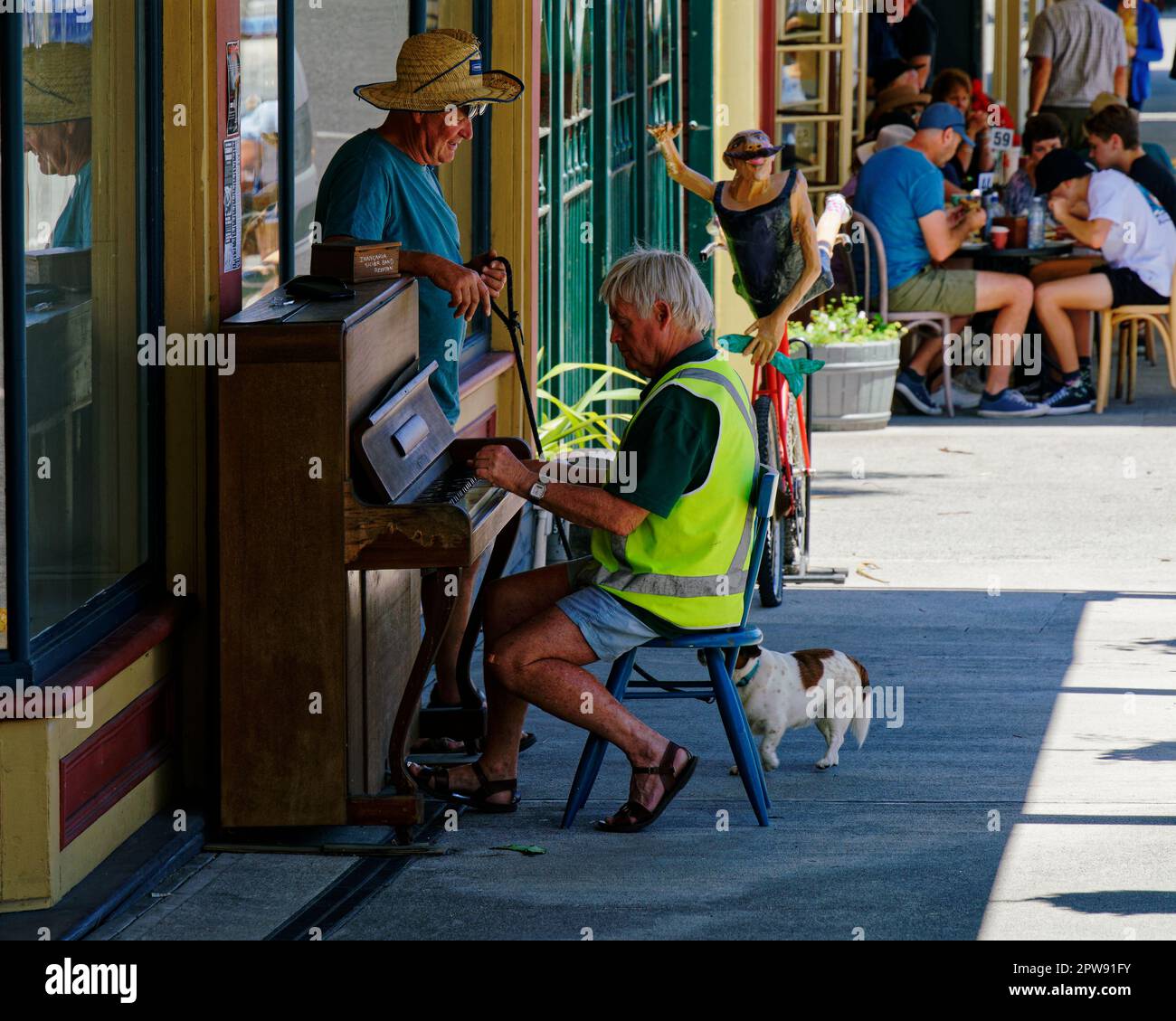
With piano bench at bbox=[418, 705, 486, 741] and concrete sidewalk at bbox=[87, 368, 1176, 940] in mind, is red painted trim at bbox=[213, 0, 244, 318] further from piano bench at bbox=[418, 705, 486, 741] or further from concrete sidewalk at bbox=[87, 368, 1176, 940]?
piano bench at bbox=[418, 705, 486, 741]

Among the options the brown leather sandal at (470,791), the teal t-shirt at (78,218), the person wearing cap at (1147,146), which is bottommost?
the brown leather sandal at (470,791)

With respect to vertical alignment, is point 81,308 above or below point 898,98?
below

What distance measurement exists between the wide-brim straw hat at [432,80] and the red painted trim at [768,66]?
7.72m

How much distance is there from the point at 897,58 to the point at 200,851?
11973 mm

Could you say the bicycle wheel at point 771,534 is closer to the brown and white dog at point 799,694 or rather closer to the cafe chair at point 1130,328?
the brown and white dog at point 799,694

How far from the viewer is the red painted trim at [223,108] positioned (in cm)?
475

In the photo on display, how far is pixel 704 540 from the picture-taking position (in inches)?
192

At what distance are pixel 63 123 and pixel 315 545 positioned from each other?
3.49ft

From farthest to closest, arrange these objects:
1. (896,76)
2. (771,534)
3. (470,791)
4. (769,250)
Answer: (896,76)
(771,534)
(769,250)
(470,791)

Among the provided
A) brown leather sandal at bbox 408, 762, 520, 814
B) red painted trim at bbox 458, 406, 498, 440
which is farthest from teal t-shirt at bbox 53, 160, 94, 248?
red painted trim at bbox 458, 406, 498, 440

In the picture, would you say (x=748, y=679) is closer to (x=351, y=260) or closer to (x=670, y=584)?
(x=670, y=584)

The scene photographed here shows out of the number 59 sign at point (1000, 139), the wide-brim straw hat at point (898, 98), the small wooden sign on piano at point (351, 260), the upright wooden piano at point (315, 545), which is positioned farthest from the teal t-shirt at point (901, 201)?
the upright wooden piano at point (315, 545)

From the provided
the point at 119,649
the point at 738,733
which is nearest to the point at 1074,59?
the point at 738,733

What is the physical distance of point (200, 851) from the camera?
4.75 m
